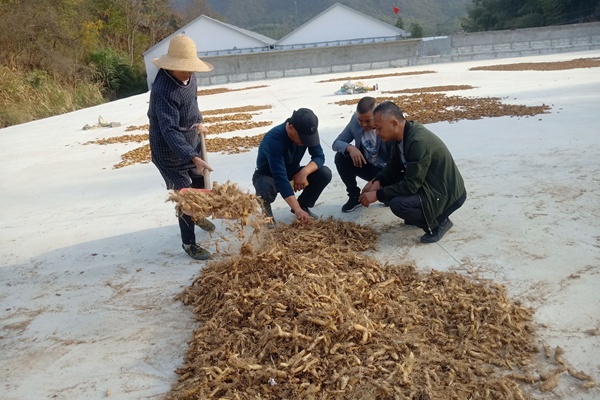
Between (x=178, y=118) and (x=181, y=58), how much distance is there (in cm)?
45

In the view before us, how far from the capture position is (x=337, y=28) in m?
45.1

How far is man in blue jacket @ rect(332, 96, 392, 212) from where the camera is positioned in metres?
4.71

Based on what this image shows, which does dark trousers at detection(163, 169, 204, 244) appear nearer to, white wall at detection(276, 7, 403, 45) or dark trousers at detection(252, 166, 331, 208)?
dark trousers at detection(252, 166, 331, 208)

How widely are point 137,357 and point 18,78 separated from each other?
19088 mm

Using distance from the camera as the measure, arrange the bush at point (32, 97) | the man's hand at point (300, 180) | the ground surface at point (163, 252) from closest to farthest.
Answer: the ground surface at point (163, 252) → the man's hand at point (300, 180) → the bush at point (32, 97)

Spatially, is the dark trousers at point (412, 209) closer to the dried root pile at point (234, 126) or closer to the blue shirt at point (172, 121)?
the blue shirt at point (172, 121)

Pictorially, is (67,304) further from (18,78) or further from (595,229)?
(18,78)

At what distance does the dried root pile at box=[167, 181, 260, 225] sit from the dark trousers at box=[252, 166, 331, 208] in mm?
756

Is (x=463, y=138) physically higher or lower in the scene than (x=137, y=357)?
higher

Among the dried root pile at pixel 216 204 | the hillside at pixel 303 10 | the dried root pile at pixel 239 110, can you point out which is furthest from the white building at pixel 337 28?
the hillside at pixel 303 10

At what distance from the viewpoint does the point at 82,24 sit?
28781mm

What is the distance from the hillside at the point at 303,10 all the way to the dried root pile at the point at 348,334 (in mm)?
96288

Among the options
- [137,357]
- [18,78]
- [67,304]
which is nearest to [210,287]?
[137,357]

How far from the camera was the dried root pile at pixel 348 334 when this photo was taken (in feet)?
7.84
